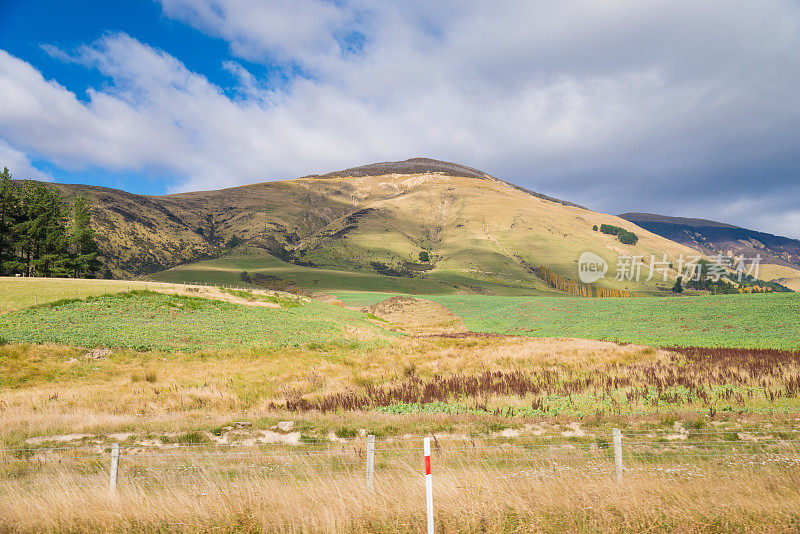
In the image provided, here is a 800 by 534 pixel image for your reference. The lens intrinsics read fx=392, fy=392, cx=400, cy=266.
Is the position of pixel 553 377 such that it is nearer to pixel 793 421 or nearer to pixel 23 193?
pixel 793 421

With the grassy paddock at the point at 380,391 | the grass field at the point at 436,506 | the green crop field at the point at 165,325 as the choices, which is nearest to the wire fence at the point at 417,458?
Answer: the grass field at the point at 436,506

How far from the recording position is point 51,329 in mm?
28453

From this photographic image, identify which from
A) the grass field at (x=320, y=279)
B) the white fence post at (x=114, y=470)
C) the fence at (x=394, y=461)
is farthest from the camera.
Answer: the grass field at (x=320, y=279)

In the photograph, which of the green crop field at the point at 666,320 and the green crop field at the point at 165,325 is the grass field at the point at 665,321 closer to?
the green crop field at the point at 666,320

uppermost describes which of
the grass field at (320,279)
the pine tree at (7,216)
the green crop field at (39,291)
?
the pine tree at (7,216)

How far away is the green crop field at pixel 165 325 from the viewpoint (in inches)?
1088

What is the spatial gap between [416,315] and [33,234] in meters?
63.2

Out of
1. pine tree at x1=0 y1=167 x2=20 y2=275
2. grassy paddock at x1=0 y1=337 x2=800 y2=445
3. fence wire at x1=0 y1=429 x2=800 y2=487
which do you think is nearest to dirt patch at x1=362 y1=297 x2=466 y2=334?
grassy paddock at x1=0 y1=337 x2=800 y2=445

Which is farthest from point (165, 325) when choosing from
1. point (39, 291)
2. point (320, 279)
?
point (320, 279)

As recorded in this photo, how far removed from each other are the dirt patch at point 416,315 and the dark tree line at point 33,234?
53765mm

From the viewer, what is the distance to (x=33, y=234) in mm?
62750

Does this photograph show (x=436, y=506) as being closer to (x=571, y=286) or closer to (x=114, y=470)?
(x=114, y=470)

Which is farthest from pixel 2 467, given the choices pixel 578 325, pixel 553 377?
pixel 578 325

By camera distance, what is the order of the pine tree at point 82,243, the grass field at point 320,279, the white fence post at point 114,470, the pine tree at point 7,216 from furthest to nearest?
the grass field at point 320,279, the pine tree at point 82,243, the pine tree at point 7,216, the white fence post at point 114,470
